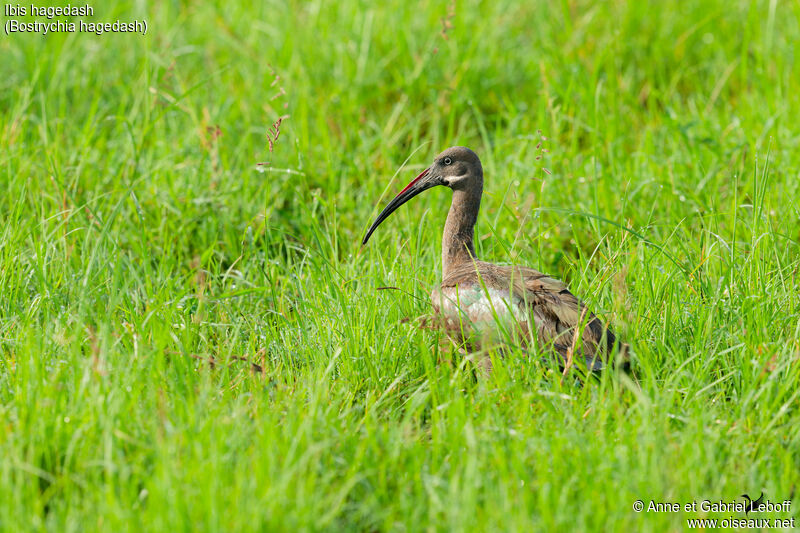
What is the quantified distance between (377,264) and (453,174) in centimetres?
60

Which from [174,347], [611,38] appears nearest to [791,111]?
[611,38]

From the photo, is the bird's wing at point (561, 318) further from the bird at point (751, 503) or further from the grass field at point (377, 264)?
the bird at point (751, 503)

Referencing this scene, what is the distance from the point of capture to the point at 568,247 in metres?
5.09

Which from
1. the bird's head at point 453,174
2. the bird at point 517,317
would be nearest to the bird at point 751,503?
the bird at point 517,317

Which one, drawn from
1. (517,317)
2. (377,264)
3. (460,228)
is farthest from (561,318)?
(377,264)

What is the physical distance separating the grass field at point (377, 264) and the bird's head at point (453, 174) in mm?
249

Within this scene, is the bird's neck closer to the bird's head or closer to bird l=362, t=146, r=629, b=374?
the bird's head

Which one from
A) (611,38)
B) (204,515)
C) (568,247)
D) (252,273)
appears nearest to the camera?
(204,515)

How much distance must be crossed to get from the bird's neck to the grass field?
0.15 meters

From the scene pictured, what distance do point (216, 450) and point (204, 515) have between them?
0.26 m

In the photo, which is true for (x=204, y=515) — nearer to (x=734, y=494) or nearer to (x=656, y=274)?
(x=734, y=494)

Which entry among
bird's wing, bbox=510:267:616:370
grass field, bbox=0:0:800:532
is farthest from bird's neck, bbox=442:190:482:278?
bird's wing, bbox=510:267:616:370

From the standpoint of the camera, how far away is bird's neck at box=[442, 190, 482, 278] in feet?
14.4

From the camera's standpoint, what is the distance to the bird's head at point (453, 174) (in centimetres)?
446
